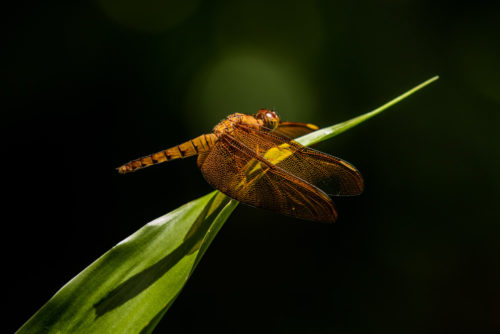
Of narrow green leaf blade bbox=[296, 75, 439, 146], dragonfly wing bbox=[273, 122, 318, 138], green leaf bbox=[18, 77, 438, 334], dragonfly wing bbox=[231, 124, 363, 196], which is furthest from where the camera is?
dragonfly wing bbox=[273, 122, 318, 138]

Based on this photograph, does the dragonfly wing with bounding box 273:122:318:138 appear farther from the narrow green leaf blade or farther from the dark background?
the dark background

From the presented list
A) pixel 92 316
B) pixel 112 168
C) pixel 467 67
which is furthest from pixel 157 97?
pixel 467 67

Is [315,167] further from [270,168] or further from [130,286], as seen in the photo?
[130,286]

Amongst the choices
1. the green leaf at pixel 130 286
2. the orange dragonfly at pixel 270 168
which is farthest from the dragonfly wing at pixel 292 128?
the green leaf at pixel 130 286

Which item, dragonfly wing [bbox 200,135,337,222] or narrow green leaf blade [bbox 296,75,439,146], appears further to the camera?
dragonfly wing [bbox 200,135,337,222]

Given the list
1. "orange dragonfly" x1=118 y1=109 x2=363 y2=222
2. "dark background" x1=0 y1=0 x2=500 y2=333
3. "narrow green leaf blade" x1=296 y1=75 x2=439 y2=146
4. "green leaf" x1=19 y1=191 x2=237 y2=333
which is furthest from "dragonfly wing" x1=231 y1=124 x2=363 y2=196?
"dark background" x1=0 y1=0 x2=500 y2=333

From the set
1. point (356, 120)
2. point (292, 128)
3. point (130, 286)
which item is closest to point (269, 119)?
point (292, 128)

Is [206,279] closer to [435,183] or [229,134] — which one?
[229,134]
